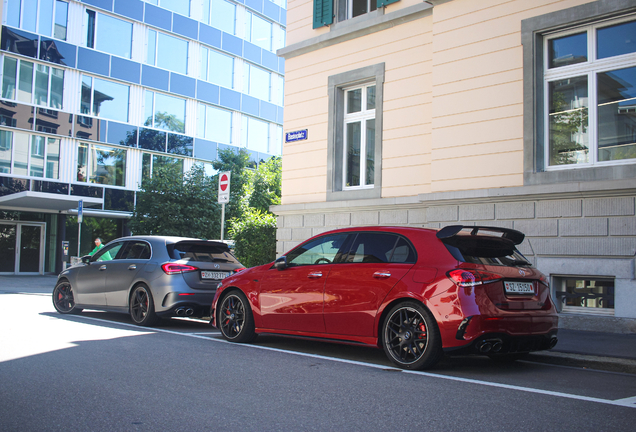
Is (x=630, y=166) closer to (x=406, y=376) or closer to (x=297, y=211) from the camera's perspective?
(x=406, y=376)

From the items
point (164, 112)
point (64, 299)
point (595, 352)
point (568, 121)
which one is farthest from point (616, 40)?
point (164, 112)

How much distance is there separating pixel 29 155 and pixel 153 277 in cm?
1849

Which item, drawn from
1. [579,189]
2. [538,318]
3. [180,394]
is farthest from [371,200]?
[180,394]

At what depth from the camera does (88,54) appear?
86.8 feet

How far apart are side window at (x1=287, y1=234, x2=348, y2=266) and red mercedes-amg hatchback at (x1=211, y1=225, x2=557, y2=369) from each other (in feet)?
0.05

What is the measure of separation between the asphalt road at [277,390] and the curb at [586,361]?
197 mm

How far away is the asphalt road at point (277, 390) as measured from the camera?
394cm

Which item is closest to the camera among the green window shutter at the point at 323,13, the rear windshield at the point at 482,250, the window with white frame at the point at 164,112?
the rear windshield at the point at 482,250

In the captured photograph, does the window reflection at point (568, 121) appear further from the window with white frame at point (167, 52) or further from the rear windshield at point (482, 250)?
the window with white frame at point (167, 52)

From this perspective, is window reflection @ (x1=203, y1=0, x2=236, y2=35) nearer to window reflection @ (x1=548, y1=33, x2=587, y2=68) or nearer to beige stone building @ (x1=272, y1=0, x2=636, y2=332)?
beige stone building @ (x1=272, y1=0, x2=636, y2=332)

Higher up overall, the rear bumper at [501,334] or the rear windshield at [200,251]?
the rear windshield at [200,251]

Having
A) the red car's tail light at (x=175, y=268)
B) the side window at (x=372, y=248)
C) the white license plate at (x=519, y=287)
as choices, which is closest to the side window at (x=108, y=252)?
the red car's tail light at (x=175, y=268)

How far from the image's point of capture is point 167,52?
2958 cm

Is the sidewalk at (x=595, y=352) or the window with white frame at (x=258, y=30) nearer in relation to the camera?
the sidewalk at (x=595, y=352)
